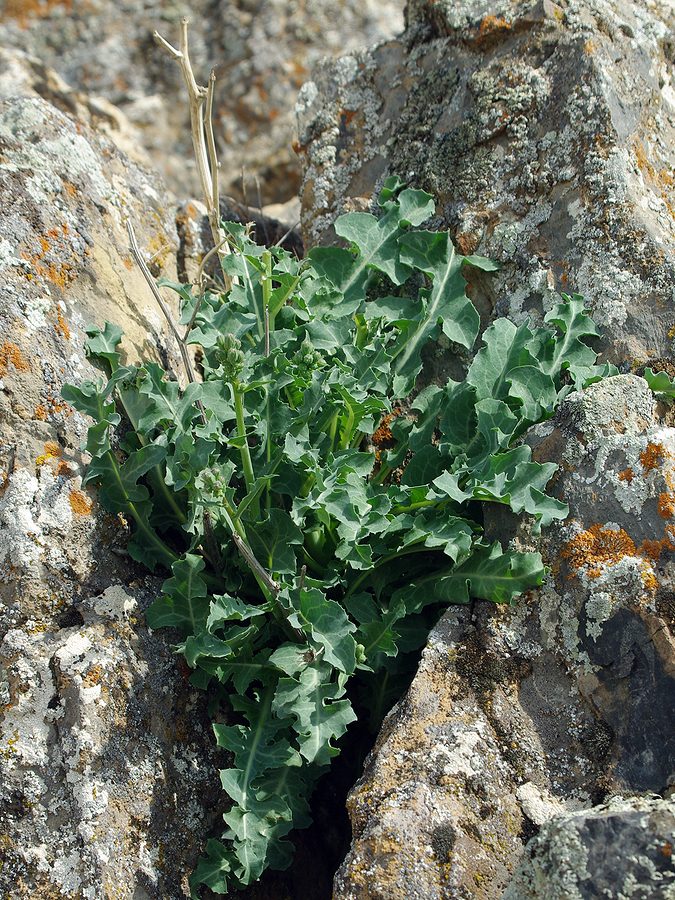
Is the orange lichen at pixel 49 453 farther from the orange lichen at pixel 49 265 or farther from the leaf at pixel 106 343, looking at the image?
the orange lichen at pixel 49 265

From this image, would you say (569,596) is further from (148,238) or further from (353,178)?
(148,238)

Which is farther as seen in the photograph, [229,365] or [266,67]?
[266,67]

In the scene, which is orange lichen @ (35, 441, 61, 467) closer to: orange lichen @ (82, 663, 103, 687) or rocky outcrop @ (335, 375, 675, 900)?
orange lichen @ (82, 663, 103, 687)

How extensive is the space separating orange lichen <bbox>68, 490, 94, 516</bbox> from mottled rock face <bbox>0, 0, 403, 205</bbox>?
183 inches

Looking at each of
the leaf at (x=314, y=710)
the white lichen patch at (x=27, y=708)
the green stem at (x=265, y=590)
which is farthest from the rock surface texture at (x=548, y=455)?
the white lichen patch at (x=27, y=708)

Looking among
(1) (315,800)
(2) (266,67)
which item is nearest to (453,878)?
(1) (315,800)

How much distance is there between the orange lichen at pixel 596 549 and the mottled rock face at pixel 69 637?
4.26 feet

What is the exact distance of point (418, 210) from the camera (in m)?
3.61

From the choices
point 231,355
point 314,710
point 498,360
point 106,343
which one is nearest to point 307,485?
point 231,355

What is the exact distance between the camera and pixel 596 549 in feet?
9.28

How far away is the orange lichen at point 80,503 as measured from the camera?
122 inches

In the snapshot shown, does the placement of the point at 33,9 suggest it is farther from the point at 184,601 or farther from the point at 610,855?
the point at 610,855

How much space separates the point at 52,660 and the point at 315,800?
0.98 m

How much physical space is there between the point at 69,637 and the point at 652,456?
6.24 ft
